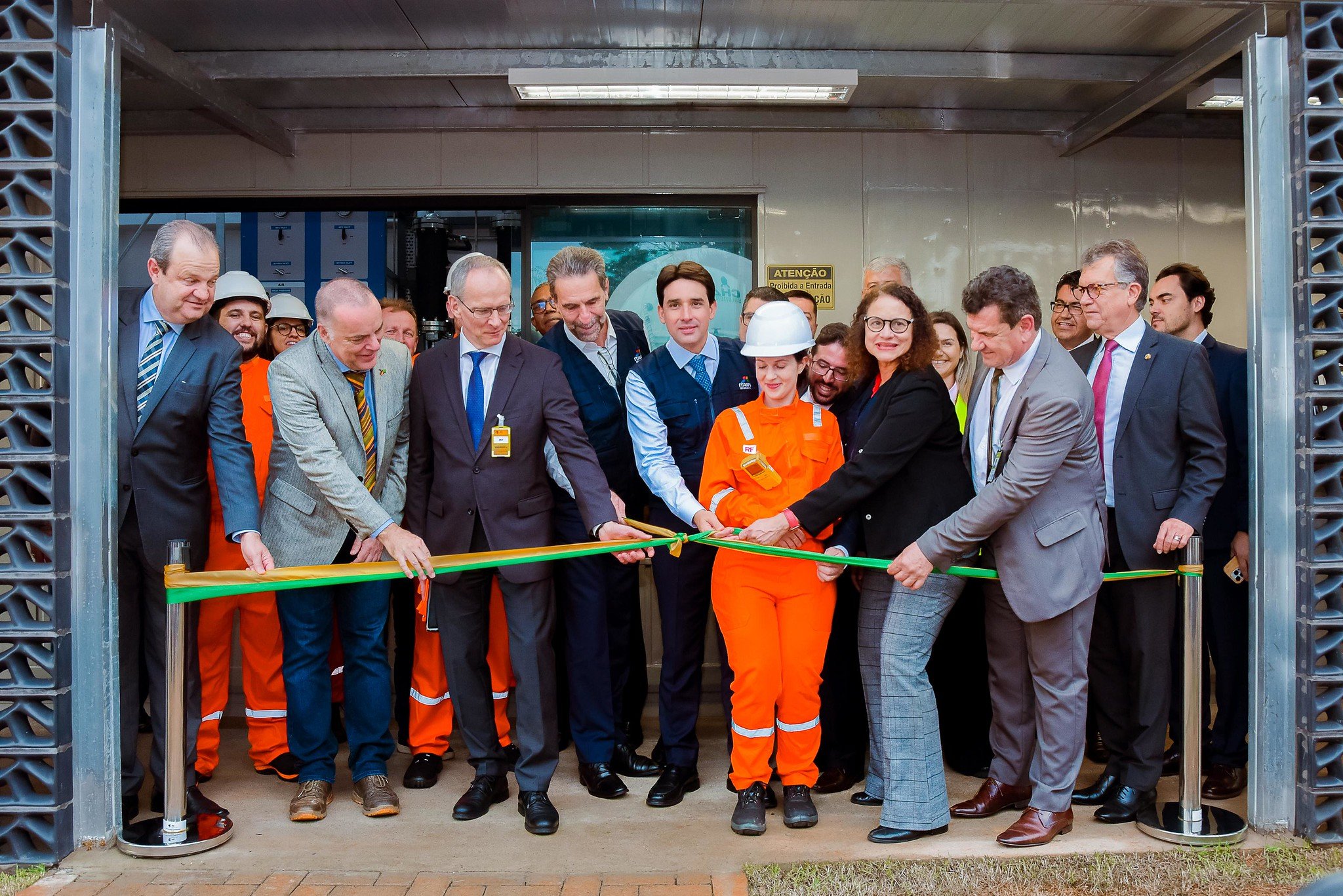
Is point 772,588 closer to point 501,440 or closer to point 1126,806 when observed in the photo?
point 501,440

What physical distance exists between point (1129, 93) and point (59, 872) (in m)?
6.52

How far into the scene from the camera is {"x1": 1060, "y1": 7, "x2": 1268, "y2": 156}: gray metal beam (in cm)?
424

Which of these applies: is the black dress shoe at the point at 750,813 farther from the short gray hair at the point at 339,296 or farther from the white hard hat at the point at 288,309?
the white hard hat at the point at 288,309

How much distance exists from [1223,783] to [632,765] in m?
2.57

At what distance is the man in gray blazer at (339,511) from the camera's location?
4.07m

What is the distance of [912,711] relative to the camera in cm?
396

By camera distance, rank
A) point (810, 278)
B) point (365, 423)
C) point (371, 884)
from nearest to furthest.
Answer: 1. point (371, 884)
2. point (365, 423)
3. point (810, 278)

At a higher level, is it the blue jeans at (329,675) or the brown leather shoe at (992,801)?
the blue jeans at (329,675)

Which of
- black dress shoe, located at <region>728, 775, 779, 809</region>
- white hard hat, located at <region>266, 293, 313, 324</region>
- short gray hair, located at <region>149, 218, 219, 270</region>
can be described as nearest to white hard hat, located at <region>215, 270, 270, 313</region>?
white hard hat, located at <region>266, 293, 313, 324</region>

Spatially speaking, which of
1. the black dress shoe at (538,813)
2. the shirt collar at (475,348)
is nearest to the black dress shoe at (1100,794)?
the black dress shoe at (538,813)

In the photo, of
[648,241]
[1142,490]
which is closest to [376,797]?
[1142,490]

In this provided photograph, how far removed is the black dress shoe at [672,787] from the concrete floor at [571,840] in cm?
4

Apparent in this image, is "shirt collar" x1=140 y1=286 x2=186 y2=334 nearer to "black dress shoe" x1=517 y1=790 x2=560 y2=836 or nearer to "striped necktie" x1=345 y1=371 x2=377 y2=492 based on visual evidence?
"striped necktie" x1=345 y1=371 x2=377 y2=492

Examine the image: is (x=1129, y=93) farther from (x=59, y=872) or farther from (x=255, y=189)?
(x=59, y=872)
